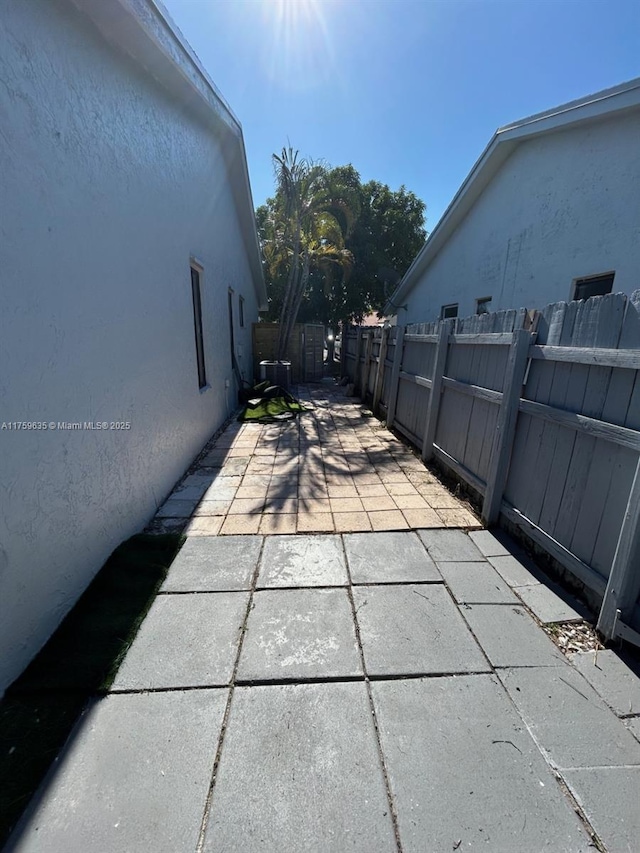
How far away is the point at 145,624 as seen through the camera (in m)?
2.03

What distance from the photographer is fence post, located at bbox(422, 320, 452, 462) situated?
159 inches

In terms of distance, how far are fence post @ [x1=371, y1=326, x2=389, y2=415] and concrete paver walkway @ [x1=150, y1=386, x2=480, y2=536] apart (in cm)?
147

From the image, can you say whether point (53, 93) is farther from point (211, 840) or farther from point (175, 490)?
point (211, 840)

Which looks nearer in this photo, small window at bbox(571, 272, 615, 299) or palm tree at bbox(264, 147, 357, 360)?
small window at bbox(571, 272, 615, 299)

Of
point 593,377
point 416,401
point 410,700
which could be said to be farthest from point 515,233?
point 410,700

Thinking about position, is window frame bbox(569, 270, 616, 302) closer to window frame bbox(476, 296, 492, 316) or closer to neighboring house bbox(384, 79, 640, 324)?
neighboring house bbox(384, 79, 640, 324)

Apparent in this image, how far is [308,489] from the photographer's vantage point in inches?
150

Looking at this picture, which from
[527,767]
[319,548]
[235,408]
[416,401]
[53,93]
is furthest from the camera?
[235,408]

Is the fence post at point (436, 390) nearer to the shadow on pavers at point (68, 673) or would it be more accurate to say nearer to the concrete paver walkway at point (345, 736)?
the concrete paver walkway at point (345, 736)

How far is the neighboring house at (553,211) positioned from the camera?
15.3 feet

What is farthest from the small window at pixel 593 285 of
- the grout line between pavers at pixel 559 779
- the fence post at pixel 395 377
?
the grout line between pavers at pixel 559 779

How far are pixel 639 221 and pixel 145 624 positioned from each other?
265 inches

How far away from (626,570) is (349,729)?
1.61 meters

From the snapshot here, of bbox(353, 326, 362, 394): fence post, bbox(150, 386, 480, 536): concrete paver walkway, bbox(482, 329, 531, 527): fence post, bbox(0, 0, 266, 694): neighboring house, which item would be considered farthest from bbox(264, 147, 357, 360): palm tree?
bbox(482, 329, 531, 527): fence post
